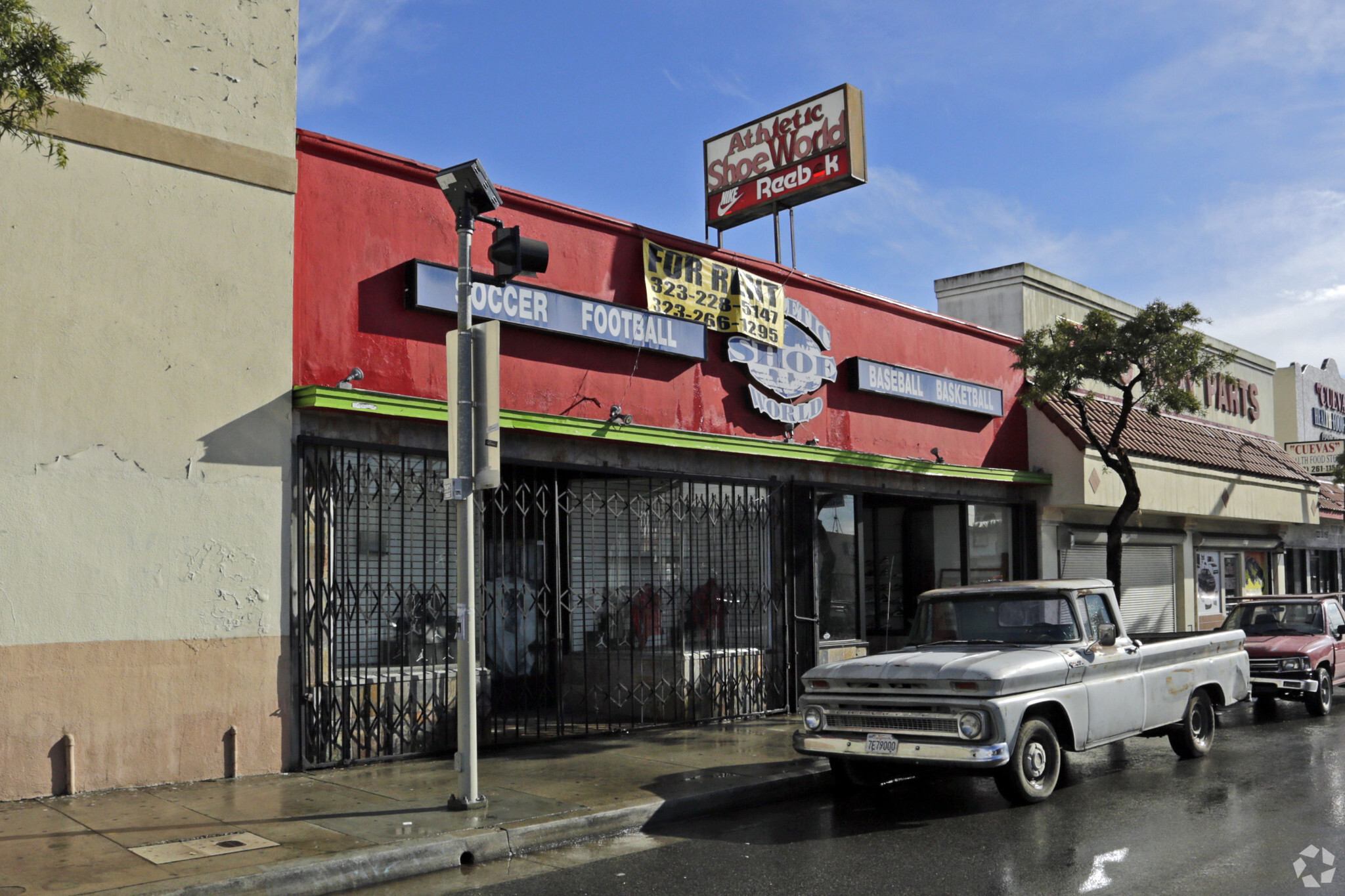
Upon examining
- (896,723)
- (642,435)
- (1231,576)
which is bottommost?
(896,723)

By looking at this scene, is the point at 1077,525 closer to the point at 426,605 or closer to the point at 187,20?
the point at 426,605

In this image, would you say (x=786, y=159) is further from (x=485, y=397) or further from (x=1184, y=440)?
(x=1184, y=440)

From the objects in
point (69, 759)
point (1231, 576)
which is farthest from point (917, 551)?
point (69, 759)

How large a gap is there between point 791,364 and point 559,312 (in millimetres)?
3878

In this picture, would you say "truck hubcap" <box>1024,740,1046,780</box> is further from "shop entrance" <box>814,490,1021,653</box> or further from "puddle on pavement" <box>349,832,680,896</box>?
"shop entrance" <box>814,490,1021,653</box>

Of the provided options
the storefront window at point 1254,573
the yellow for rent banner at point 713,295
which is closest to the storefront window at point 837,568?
the yellow for rent banner at point 713,295

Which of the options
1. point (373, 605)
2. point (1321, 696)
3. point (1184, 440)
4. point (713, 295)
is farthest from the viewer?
point (1184, 440)

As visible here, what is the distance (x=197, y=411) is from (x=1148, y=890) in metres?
7.73

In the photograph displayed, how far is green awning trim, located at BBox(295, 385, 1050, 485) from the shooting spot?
32.7 feet

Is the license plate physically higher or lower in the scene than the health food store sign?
lower

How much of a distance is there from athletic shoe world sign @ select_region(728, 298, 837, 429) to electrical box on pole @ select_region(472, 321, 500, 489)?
19.2ft

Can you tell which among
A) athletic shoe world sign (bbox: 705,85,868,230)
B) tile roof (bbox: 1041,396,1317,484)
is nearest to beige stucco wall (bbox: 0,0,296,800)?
athletic shoe world sign (bbox: 705,85,868,230)

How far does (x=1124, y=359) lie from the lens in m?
15.4

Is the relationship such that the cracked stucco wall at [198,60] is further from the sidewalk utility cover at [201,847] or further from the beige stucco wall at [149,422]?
the sidewalk utility cover at [201,847]
